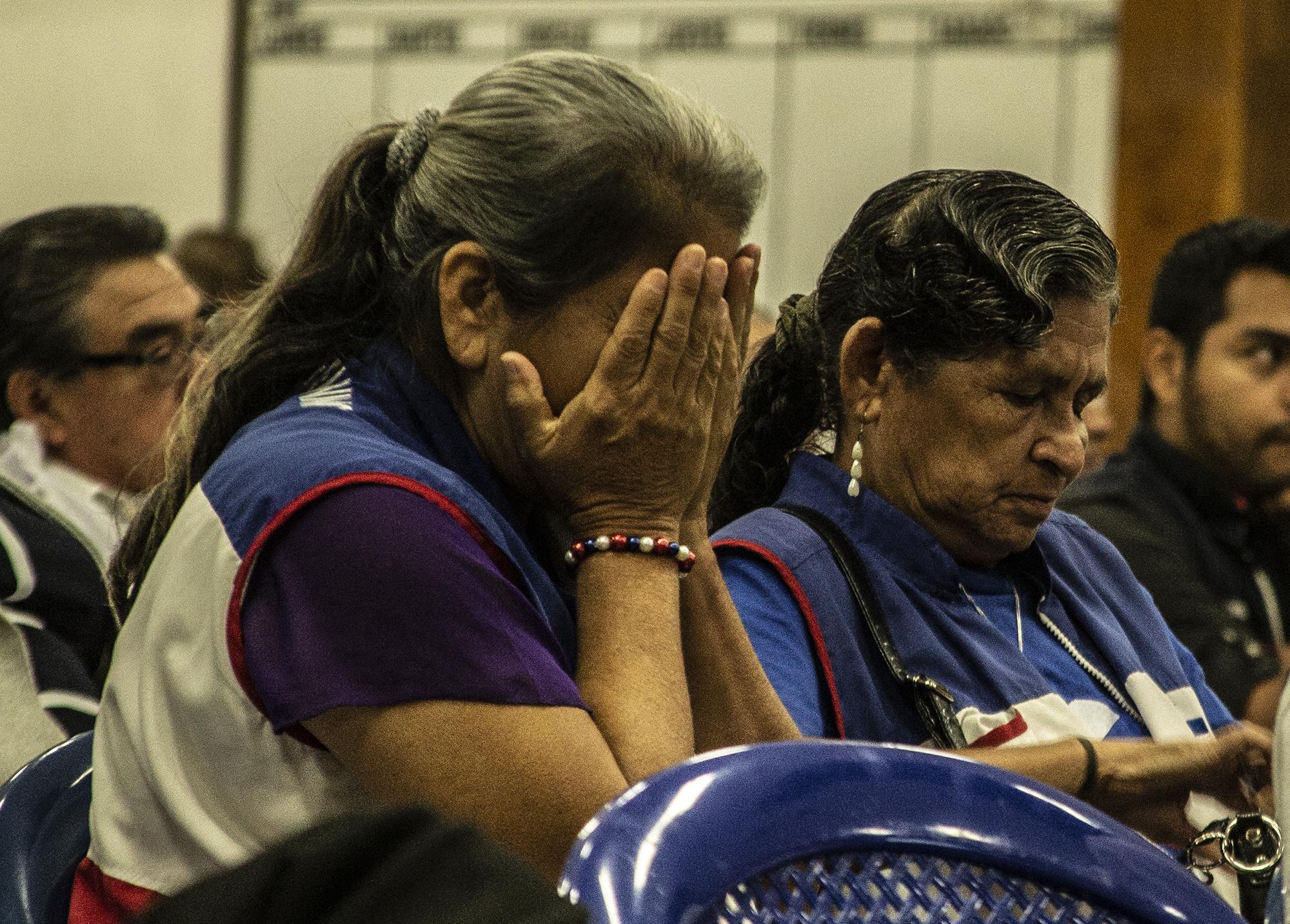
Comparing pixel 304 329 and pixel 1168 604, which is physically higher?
pixel 304 329

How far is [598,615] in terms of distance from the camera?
4.72 ft

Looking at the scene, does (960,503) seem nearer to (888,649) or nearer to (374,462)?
(888,649)

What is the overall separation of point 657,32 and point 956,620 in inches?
139

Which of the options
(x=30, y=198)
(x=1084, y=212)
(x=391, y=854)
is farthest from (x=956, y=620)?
(x=30, y=198)

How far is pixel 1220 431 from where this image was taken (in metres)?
3.31

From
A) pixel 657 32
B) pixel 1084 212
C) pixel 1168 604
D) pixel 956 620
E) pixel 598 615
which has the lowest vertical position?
pixel 1168 604

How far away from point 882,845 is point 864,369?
997mm

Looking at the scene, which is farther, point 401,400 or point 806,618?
point 806,618

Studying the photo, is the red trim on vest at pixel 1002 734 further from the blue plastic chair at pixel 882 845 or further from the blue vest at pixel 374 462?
the blue plastic chair at pixel 882 845

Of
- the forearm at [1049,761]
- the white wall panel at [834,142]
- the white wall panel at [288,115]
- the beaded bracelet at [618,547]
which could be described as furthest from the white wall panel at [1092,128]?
the beaded bracelet at [618,547]

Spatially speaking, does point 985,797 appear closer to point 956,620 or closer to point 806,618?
point 806,618

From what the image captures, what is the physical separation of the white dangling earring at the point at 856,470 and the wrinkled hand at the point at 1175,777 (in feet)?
1.32

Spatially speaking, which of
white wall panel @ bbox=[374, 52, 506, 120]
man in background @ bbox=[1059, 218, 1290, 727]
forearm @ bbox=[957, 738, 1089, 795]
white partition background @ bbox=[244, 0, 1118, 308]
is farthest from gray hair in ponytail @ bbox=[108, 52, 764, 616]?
white wall panel @ bbox=[374, 52, 506, 120]

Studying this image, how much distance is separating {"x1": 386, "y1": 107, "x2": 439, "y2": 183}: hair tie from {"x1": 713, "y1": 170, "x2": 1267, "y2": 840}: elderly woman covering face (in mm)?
548
